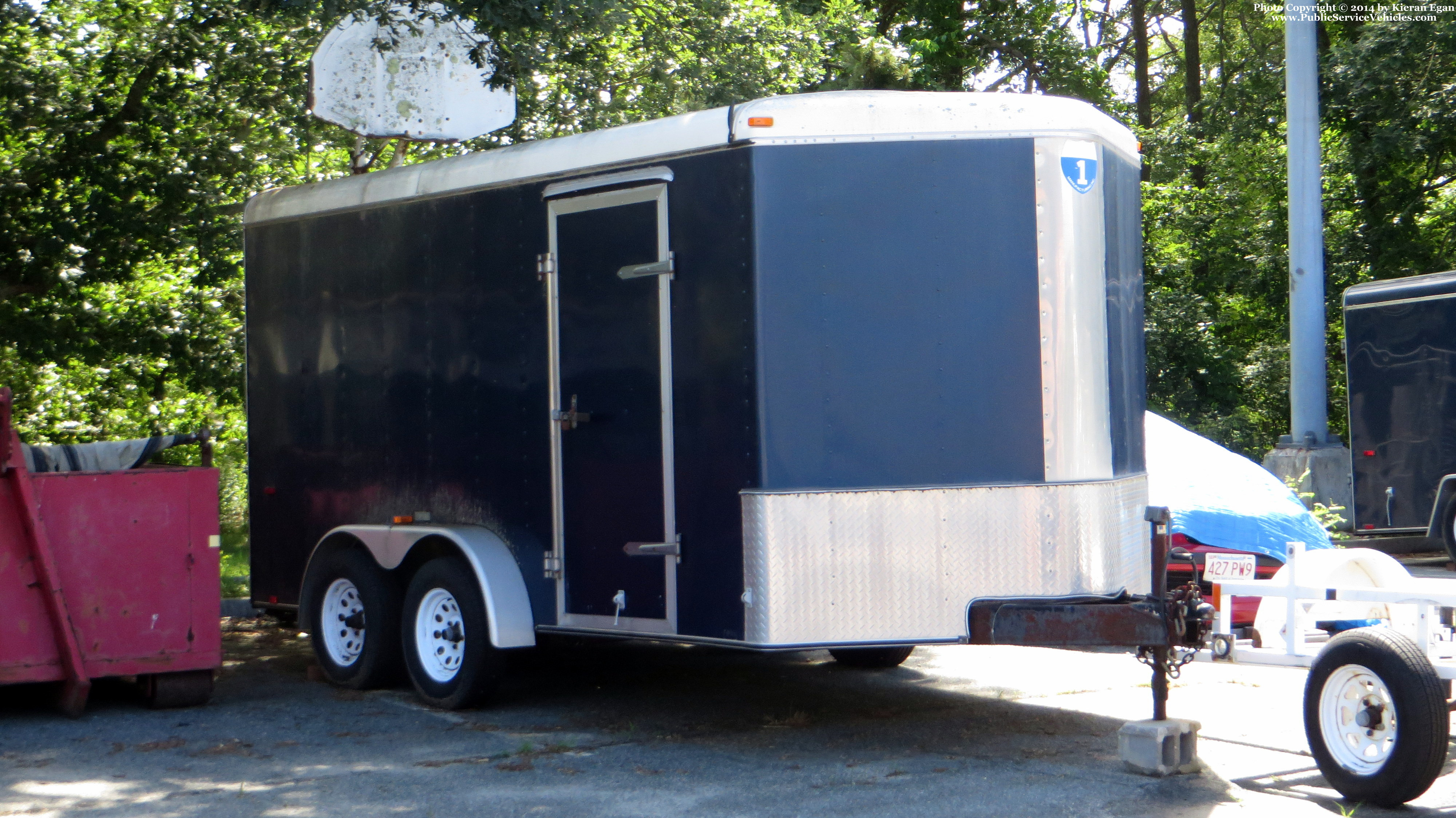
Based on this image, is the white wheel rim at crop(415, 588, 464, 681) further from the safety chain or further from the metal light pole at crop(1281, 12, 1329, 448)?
the metal light pole at crop(1281, 12, 1329, 448)

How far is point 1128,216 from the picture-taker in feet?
23.0

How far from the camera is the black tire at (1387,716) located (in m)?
5.23

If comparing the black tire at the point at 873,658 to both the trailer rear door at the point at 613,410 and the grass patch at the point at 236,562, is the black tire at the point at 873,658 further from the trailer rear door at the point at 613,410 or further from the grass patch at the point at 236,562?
the grass patch at the point at 236,562

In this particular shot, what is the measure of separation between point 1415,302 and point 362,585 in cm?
1037

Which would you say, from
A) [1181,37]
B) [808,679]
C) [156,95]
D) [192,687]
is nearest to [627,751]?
[808,679]

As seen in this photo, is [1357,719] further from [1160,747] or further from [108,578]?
[108,578]

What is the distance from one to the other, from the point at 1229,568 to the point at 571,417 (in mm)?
3109

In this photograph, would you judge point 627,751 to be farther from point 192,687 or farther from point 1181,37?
point 1181,37

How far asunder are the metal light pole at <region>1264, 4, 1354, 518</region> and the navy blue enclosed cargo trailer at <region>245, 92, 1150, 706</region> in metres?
9.26

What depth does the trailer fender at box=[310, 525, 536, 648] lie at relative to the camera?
7.30m

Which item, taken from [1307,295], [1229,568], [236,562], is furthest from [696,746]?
[236,562]

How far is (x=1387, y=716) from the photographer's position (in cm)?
541

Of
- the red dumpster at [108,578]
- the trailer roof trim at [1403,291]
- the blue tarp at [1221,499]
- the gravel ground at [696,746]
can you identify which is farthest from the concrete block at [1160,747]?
the trailer roof trim at [1403,291]

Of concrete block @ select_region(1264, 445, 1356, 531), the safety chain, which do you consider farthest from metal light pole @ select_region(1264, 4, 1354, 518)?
the safety chain
